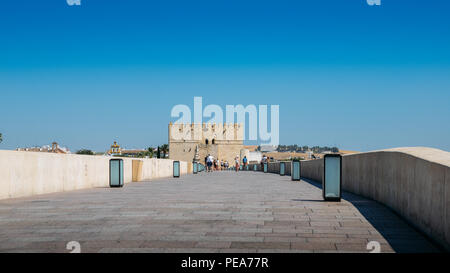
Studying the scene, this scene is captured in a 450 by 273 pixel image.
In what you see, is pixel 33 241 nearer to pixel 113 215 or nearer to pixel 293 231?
pixel 113 215

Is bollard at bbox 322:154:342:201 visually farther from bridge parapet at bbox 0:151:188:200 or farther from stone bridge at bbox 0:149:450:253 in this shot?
bridge parapet at bbox 0:151:188:200

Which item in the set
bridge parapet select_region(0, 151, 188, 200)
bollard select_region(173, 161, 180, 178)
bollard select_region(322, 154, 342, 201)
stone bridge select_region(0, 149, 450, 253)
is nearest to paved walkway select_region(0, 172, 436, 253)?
stone bridge select_region(0, 149, 450, 253)

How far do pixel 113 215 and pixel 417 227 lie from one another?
430 centimetres

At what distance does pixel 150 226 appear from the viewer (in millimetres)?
6566

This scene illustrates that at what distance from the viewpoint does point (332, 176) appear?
9.87m

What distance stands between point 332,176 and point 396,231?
3.67m

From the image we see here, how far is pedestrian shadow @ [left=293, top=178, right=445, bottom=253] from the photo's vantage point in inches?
205

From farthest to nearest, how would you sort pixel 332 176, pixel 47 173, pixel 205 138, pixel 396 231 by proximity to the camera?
pixel 205 138, pixel 47 173, pixel 332 176, pixel 396 231

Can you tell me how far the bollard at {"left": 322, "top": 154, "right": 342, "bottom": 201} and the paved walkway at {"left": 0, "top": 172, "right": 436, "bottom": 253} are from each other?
408 mm

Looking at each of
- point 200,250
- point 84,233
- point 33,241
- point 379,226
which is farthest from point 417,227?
point 33,241

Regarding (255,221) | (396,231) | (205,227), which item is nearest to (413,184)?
(396,231)

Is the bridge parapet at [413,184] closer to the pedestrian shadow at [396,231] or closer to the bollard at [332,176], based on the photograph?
the pedestrian shadow at [396,231]

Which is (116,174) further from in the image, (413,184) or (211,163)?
(211,163)

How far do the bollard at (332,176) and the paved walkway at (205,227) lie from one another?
408 mm
